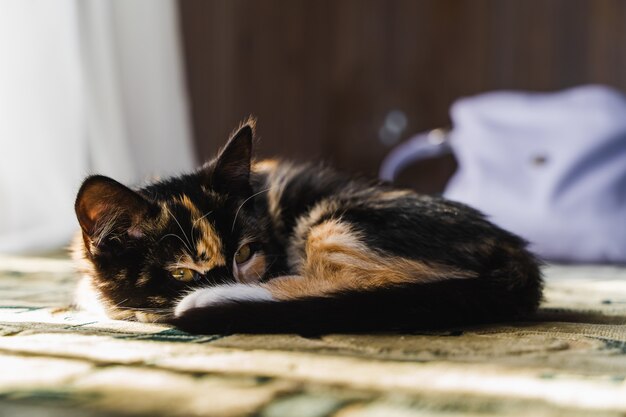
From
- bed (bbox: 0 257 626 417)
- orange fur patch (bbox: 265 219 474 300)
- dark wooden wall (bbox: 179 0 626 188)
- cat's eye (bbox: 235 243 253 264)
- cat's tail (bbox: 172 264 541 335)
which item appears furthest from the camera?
dark wooden wall (bbox: 179 0 626 188)

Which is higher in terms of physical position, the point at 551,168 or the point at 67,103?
the point at 67,103

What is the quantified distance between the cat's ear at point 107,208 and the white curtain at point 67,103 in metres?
1.20

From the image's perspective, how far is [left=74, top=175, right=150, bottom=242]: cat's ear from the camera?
1045 mm

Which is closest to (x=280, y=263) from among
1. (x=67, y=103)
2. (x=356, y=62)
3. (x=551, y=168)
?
(x=551, y=168)

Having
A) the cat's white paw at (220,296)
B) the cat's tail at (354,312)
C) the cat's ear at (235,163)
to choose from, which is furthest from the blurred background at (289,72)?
the cat's tail at (354,312)

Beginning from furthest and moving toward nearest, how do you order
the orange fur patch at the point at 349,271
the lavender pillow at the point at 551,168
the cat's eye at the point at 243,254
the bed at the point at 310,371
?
the lavender pillow at the point at 551,168, the cat's eye at the point at 243,254, the orange fur patch at the point at 349,271, the bed at the point at 310,371

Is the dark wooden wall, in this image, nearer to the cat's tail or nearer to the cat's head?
the cat's head

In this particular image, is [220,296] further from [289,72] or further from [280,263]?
[289,72]

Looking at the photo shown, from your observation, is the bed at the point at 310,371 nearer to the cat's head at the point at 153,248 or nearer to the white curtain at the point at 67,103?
the cat's head at the point at 153,248

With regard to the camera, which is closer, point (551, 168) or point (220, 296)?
point (220, 296)

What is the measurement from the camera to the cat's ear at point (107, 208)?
1.04 metres

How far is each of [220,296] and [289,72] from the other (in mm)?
2665

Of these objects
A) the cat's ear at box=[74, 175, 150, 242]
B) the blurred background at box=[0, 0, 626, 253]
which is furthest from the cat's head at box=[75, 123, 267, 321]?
the blurred background at box=[0, 0, 626, 253]

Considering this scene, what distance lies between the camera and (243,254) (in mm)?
1231
